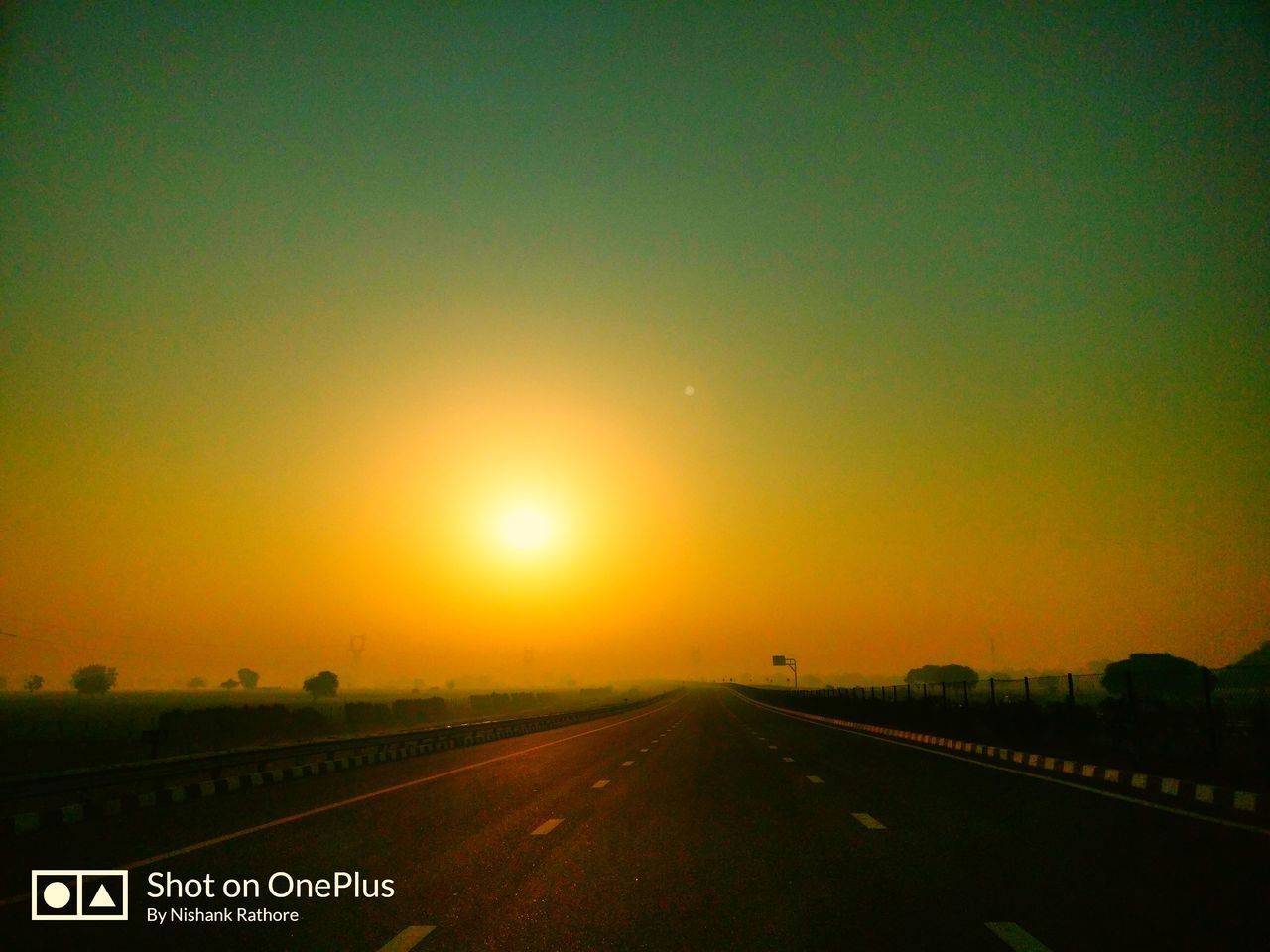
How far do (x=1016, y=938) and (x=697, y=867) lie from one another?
3830 millimetres

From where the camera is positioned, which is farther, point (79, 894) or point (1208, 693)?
point (1208, 693)

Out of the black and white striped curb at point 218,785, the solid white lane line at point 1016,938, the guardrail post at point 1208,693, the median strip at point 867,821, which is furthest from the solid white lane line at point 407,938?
the guardrail post at point 1208,693

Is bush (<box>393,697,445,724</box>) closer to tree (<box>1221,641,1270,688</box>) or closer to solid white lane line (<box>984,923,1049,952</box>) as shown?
tree (<box>1221,641,1270,688</box>)

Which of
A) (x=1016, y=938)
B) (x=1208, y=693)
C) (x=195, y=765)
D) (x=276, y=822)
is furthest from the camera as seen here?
(x=195, y=765)

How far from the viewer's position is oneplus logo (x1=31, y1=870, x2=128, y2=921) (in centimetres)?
843

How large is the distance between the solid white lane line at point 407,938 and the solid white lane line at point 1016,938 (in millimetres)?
4065

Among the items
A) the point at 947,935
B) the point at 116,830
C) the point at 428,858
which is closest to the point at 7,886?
the point at 428,858

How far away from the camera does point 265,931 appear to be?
25.1ft

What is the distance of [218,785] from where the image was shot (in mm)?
21844

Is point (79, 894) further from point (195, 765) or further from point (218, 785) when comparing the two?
point (195, 765)

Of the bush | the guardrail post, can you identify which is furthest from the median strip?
the bush

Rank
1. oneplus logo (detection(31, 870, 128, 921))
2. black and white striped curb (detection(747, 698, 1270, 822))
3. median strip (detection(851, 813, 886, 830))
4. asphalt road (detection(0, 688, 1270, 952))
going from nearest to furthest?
asphalt road (detection(0, 688, 1270, 952))
oneplus logo (detection(31, 870, 128, 921))
median strip (detection(851, 813, 886, 830))
black and white striped curb (detection(747, 698, 1270, 822))

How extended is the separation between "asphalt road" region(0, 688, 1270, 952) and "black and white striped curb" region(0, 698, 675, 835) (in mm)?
928

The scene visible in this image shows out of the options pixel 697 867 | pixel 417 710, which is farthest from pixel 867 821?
pixel 417 710
